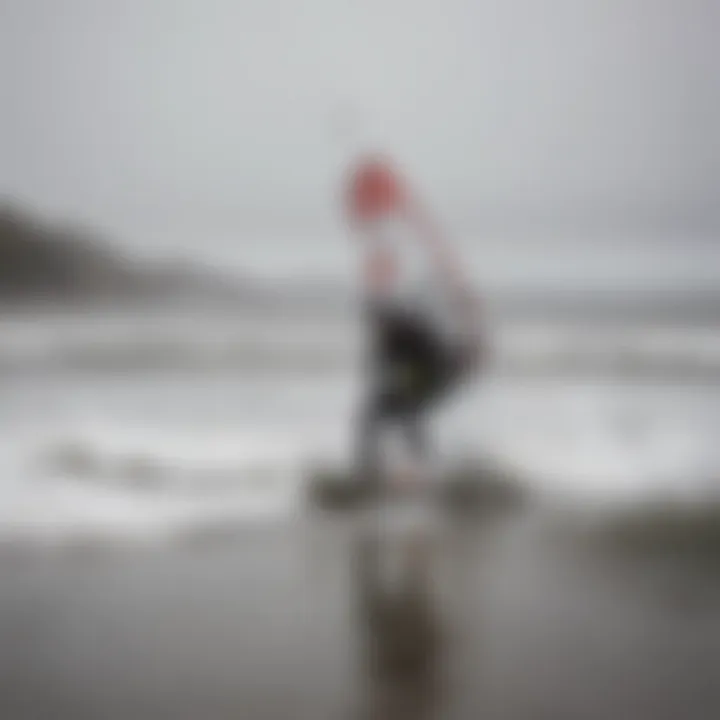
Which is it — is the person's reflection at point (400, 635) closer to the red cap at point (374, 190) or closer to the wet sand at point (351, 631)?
the wet sand at point (351, 631)

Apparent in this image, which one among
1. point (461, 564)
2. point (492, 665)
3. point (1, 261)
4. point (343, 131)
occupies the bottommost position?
point (492, 665)

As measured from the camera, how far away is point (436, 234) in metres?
A: 1.11

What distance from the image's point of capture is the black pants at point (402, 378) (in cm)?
109

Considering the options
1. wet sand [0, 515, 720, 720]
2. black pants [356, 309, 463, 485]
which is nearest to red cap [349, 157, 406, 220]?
black pants [356, 309, 463, 485]

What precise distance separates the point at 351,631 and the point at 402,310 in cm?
40

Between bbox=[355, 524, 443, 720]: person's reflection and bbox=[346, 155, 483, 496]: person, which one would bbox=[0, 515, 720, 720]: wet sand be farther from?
bbox=[346, 155, 483, 496]: person

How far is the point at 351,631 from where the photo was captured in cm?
97

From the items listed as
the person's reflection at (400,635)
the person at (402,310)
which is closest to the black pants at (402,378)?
the person at (402,310)

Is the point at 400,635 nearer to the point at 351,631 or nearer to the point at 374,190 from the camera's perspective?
the point at 351,631

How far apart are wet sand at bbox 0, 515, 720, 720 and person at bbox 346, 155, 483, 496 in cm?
16

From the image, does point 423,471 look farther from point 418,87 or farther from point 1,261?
point 1,261

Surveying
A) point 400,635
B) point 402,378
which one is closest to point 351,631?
point 400,635

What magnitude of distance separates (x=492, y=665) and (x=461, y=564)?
0.15 metres

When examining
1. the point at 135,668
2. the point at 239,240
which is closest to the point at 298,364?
the point at 239,240
